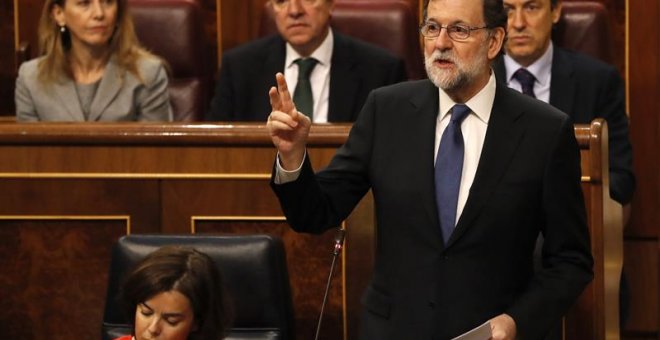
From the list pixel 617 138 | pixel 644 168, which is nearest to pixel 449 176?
pixel 617 138

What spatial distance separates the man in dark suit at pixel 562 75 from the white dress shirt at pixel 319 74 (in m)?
0.28

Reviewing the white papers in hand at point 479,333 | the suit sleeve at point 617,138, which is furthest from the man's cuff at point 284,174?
the suit sleeve at point 617,138

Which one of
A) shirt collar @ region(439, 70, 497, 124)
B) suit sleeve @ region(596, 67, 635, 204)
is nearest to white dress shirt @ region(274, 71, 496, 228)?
shirt collar @ region(439, 70, 497, 124)

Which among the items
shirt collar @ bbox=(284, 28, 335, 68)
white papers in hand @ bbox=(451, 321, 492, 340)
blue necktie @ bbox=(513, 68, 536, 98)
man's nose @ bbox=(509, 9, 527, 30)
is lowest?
white papers in hand @ bbox=(451, 321, 492, 340)

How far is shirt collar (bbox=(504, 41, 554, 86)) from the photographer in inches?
84.7

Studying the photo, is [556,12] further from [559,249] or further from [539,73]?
[559,249]

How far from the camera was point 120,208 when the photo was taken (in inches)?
69.5

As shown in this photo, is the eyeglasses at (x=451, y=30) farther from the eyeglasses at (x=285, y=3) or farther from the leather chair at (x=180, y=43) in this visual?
the leather chair at (x=180, y=43)

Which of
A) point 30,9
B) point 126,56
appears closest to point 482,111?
point 126,56

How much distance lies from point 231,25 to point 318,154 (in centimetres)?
92

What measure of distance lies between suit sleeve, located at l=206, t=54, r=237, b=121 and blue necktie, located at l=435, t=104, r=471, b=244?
2.89ft

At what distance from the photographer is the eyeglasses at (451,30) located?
1.33 m

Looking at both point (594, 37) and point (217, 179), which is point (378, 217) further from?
point (594, 37)

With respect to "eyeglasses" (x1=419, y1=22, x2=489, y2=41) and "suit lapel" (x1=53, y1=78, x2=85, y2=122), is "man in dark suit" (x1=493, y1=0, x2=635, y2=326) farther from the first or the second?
"eyeglasses" (x1=419, y1=22, x2=489, y2=41)
